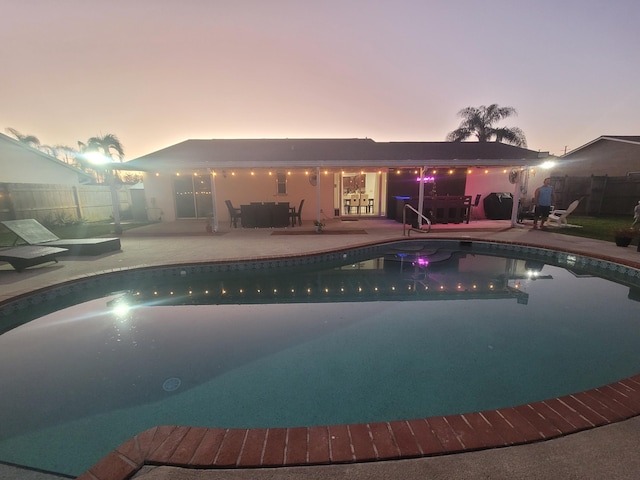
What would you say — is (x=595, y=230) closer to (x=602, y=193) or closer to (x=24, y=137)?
(x=602, y=193)

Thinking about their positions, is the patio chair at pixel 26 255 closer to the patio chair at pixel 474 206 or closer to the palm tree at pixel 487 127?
the patio chair at pixel 474 206

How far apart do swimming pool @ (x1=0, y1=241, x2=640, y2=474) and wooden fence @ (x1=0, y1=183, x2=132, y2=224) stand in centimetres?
1022

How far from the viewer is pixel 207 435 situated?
1631 mm

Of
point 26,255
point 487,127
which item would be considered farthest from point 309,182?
point 487,127

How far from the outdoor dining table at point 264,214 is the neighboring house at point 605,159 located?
17.7 m

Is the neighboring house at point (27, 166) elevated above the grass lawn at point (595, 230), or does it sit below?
above

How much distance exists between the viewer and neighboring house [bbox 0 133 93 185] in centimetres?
1353

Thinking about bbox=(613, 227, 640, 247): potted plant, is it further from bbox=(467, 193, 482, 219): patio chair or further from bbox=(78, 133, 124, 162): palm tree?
bbox=(78, 133, 124, 162): palm tree

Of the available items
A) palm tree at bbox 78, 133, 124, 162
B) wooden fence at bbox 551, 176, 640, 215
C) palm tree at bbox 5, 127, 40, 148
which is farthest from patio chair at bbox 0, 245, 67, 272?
palm tree at bbox 5, 127, 40, 148

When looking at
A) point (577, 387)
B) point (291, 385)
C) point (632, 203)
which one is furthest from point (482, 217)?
point (291, 385)

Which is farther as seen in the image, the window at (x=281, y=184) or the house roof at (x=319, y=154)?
the window at (x=281, y=184)

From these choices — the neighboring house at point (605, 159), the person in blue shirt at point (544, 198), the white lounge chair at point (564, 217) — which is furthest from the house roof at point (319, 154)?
the neighboring house at point (605, 159)

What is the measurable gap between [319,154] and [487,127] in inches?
795

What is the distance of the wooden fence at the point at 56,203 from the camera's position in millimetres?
10625
